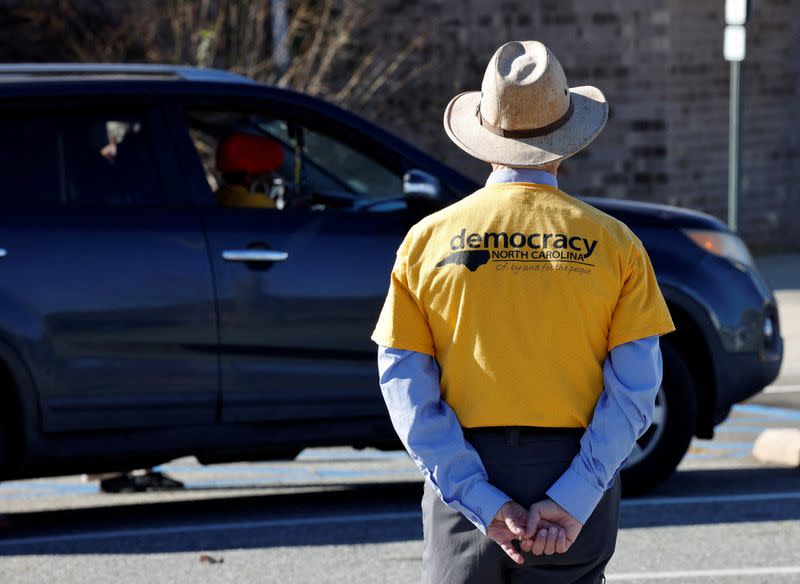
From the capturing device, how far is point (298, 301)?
637 centimetres

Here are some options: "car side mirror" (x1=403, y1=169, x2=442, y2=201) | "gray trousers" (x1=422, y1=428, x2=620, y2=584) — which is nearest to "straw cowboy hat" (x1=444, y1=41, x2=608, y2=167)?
"gray trousers" (x1=422, y1=428, x2=620, y2=584)

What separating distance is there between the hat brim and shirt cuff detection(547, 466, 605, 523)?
64 cm

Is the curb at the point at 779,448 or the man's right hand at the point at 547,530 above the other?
the man's right hand at the point at 547,530

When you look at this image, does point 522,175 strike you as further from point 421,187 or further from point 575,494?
point 421,187

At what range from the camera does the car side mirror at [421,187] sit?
20.9 ft

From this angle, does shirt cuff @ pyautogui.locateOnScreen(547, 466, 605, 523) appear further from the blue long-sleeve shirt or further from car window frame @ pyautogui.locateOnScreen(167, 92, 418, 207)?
car window frame @ pyautogui.locateOnScreen(167, 92, 418, 207)

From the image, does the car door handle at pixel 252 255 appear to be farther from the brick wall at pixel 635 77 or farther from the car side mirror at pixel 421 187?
the brick wall at pixel 635 77

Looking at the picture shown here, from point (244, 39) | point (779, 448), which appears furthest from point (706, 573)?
point (244, 39)

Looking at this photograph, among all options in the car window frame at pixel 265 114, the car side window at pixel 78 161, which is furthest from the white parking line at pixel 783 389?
the car side window at pixel 78 161

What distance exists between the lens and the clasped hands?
2965mm

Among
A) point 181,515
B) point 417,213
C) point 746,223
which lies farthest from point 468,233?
point 746,223

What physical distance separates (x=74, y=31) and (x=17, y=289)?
11.7m

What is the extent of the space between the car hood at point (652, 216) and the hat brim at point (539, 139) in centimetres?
363

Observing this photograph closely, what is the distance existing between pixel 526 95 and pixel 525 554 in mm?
940
